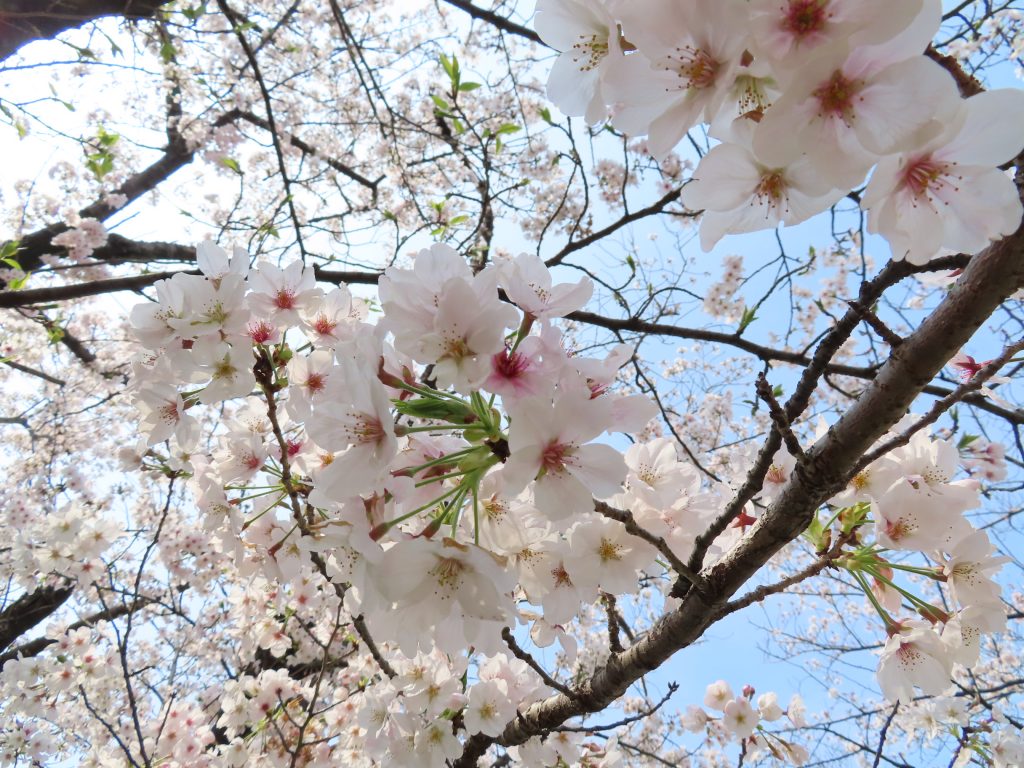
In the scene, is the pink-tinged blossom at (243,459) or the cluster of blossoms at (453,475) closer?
the cluster of blossoms at (453,475)

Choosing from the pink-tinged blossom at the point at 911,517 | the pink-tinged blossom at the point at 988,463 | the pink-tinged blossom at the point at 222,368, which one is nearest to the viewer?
the pink-tinged blossom at the point at 911,517

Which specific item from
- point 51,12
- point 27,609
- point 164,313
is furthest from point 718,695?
point 27,609

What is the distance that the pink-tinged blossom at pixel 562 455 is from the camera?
0.83m

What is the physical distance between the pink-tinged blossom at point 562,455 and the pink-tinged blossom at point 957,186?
0.46 m

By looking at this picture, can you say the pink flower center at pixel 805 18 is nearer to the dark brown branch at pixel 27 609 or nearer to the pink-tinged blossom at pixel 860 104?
the pink-tinged blossom at pixel 860 104

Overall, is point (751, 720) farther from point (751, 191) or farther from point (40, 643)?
point (40, 643)

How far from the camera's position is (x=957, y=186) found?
669 millimetres

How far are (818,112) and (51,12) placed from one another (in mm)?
5202

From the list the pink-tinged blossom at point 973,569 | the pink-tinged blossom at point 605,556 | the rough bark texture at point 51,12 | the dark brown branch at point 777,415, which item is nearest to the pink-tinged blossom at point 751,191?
the dark brown branch at point 777,415

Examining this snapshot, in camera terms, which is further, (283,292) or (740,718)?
(740,718)

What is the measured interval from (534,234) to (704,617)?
7341 mm

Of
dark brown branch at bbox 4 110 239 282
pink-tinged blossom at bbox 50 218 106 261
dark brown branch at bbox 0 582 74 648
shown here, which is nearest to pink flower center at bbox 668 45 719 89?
Result: pink-tinged blossom at bbox 50 218 106 261

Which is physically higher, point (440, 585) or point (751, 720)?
point (751, 720)

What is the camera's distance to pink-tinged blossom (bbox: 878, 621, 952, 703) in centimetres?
127
